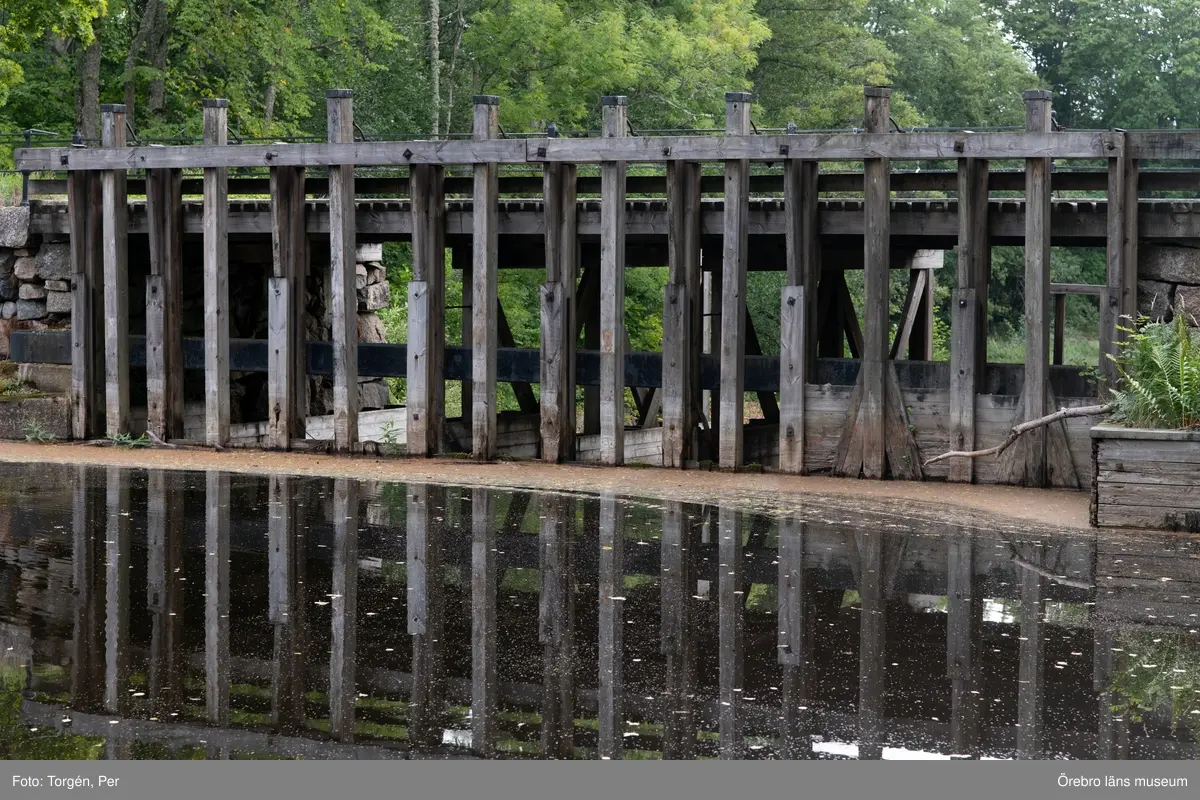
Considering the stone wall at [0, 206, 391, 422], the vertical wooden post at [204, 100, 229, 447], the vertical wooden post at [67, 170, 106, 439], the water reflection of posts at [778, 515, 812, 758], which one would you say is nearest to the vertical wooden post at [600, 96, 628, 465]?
the water reflection of posts at [778, 515, 812, 758]

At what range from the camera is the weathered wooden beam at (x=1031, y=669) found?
575cm

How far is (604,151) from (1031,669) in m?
7.45

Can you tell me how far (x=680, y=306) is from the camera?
13.4m

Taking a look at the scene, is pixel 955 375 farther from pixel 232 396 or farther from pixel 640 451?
pixel 232 396

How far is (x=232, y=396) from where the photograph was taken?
695 inches

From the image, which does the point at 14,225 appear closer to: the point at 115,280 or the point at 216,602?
the point at 115,280

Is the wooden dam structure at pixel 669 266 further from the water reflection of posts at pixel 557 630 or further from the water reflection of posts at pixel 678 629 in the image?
the water reflection of posts at pixel 557 630

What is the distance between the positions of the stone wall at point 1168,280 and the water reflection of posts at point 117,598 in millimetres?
7383

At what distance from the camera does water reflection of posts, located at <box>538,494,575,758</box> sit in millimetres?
5836

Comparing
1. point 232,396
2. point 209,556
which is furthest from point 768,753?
point 232,396

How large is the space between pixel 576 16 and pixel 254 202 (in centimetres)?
1558

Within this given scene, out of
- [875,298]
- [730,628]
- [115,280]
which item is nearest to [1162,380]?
[875,298]

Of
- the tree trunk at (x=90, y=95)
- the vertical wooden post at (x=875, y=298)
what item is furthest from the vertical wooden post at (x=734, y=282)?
the tree trunk at (x=90, y=95)

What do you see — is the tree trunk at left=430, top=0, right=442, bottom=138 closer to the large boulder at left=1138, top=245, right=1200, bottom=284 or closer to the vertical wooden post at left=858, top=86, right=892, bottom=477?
the vertical wooden post at left=858, top=86, right=892, bottom=477
